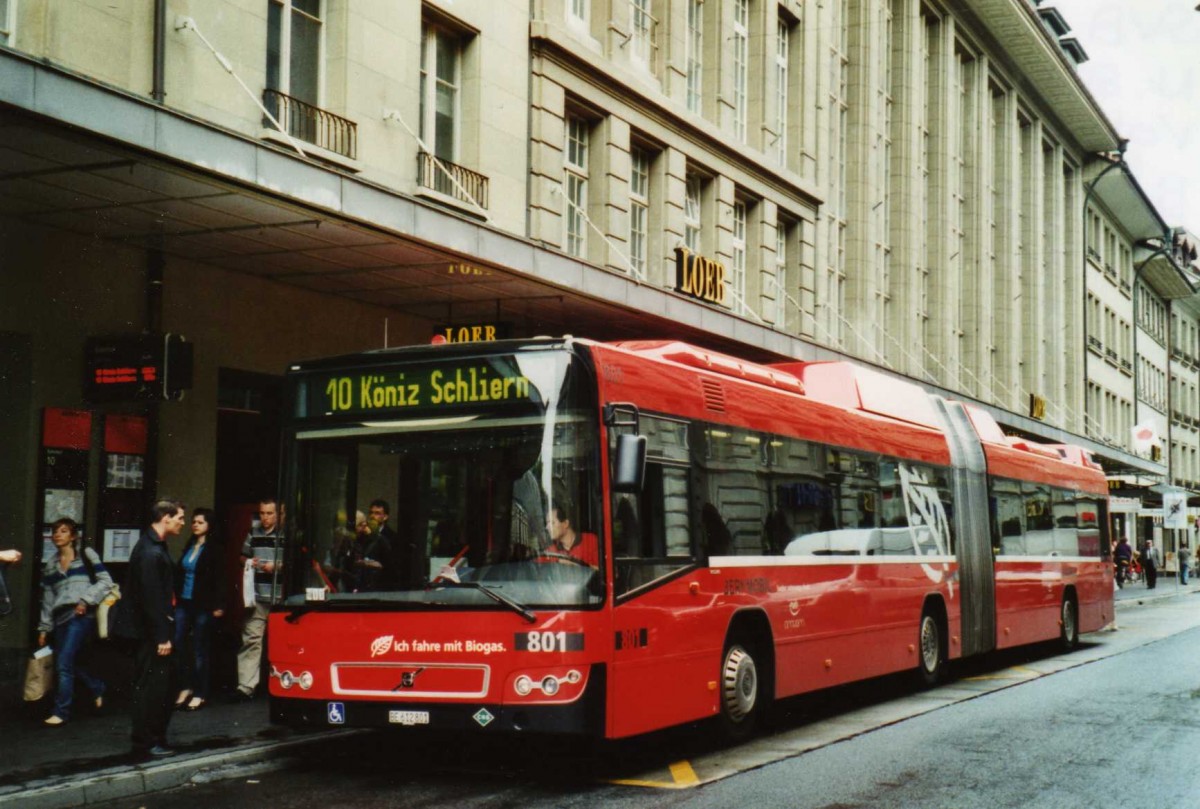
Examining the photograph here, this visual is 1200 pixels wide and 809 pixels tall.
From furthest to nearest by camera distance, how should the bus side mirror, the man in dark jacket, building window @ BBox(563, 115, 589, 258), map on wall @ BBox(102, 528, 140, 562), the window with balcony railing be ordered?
1. building window @ BBox(563, 115, 589, 258)
2. the window with balcony railing
3. map on wall @ BBox(102, 528, 140, 562)
4. the man in dark jacket
5. the bus side mirror

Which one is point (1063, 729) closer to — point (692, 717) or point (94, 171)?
point (692, 717)

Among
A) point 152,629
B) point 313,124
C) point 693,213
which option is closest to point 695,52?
point 693,213

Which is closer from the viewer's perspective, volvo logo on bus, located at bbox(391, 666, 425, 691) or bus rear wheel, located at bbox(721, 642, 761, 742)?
volvo logo on bus, located at bbox(391, 666, 425, 691)

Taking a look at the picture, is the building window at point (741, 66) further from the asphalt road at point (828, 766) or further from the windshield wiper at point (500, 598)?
the windshield wiper at point (500, 598)

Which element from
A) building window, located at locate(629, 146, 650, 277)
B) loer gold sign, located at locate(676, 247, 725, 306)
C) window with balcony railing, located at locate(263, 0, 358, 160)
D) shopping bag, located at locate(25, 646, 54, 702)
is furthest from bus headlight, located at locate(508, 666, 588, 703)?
building window, located at locate(629, 146, 650, 277)

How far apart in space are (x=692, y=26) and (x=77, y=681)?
17.6 m

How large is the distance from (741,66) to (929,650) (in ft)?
50.6

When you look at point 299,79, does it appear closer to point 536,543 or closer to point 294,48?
point 294,48

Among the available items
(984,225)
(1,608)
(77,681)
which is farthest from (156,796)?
(984,225)

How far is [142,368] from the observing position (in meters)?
13.9

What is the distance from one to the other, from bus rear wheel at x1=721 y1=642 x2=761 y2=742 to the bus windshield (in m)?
2.31

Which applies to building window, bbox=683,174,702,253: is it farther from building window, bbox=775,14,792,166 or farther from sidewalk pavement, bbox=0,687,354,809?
sidewalk pavement, bbox=0,687,354,809

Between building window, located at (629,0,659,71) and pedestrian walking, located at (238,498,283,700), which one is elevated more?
building window, located at (629,0,659,71)

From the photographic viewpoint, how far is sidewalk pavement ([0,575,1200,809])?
881 cm
